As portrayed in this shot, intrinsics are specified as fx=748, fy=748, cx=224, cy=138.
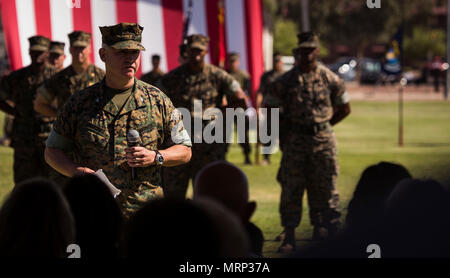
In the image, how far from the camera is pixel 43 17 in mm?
8109

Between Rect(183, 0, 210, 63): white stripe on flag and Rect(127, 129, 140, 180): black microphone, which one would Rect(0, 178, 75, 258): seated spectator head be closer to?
Rect(127, 129, 140, 180): black microphone

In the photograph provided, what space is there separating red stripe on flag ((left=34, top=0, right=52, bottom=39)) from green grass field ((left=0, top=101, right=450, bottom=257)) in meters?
3.11

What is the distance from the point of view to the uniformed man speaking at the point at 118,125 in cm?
427

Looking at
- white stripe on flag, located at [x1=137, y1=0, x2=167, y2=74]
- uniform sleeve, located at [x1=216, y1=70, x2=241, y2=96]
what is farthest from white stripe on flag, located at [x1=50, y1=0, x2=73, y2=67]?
uniform sleeve, located at [x1=216, y1=70, x2=241, y2=96]

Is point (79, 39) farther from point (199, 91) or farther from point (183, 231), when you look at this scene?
point (183, 231)

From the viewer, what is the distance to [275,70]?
46.3 ft

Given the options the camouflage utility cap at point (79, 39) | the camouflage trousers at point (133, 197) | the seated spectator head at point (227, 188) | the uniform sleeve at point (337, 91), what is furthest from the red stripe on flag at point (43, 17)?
the seated spectator head at point (227, 188)

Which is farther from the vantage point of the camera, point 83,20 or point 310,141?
point 83,20

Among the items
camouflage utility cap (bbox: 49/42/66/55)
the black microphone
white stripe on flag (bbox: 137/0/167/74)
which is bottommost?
the black microphone

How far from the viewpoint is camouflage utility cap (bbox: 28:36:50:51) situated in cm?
769

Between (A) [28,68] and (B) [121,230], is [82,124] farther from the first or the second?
(A) [28,68]

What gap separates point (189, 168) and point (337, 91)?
166 centimetres

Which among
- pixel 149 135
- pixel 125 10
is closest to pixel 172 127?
pixel 149 135

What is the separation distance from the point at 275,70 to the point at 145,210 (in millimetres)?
12331
